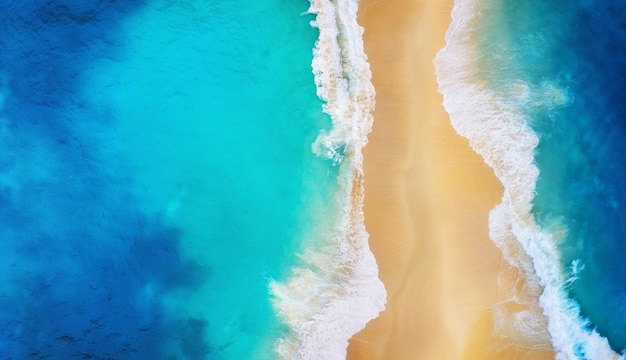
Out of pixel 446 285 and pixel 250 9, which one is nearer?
pixel 446 285

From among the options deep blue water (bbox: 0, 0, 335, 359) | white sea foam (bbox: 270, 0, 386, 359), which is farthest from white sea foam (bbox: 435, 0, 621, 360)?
deep blue water (bbox: 0, 0, 335, 359)

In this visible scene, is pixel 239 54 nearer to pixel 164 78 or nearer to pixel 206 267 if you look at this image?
pixel 164 78

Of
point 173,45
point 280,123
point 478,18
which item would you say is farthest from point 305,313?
point 478,18

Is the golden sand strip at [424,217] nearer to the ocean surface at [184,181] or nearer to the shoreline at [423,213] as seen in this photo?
the shoreline at [423,213]

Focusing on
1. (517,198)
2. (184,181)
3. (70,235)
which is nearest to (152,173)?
(184,181)

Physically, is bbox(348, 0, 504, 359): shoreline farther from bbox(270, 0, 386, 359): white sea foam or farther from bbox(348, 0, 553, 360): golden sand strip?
bbox(270, 0, 386, 359): white sea foam

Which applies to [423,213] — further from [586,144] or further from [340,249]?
[586,144]

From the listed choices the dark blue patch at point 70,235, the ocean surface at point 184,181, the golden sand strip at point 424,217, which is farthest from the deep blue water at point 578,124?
the dark blue patch at point 70,235
